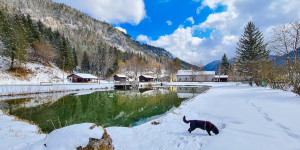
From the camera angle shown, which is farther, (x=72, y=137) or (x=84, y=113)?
(x=84, y=113)

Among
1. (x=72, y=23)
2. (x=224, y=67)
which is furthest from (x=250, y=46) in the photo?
(x=72, y=23)

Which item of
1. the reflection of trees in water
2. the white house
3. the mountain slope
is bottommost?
the reflection of trees in water

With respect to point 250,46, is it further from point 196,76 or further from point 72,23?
point 72,23

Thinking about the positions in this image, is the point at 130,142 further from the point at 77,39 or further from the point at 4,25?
the point at 77,39

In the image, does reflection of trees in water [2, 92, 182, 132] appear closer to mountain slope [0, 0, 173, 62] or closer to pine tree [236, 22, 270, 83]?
pine tree [236, 22, 270, 83]

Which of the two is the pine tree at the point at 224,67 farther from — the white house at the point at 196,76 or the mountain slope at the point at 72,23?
the mountain slope at the point at 72,23

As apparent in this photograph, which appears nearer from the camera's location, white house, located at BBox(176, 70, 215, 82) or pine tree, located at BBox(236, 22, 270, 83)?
pine tree, located at BBox(236, 22, 270, 83)

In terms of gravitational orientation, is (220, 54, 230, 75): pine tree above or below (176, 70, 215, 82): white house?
above

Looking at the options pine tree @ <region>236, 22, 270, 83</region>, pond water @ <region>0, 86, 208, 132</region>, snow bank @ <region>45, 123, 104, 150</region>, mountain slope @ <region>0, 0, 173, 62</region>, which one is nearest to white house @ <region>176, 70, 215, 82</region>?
pine tree @ <region>236, 22, 270, 83</region>

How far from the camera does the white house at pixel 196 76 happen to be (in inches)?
2506

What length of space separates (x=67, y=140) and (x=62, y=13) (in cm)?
19857

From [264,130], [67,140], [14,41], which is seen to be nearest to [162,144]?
[67,140]

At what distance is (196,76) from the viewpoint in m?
65.6

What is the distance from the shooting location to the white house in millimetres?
63656
